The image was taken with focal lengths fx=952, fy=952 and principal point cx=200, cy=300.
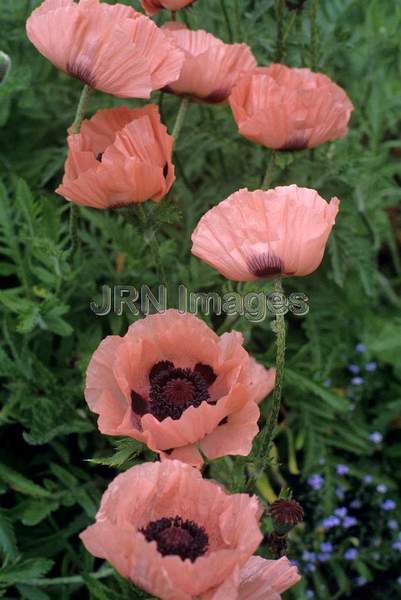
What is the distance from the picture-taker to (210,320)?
2090 mm

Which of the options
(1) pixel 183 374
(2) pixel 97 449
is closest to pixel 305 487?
(2) pixel 97 449

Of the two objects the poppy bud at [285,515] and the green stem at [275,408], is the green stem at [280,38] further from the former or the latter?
the poppy bud at [285,515]

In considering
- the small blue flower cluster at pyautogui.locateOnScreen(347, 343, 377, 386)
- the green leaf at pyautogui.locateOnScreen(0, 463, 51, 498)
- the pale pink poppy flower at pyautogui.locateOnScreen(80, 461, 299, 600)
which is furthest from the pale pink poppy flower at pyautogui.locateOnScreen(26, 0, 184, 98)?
the small blue flower cluster at pyautogui.locateOnScreen(347, 343, 377, 386)

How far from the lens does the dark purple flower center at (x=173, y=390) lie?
153cm

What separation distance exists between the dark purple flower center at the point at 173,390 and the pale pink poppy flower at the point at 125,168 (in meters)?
0.29

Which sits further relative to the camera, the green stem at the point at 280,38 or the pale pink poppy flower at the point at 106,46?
the green stem at the point at 280,38

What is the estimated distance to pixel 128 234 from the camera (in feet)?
7.30

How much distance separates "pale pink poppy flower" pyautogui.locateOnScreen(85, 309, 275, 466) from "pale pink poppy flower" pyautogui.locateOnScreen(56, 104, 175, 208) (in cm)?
22

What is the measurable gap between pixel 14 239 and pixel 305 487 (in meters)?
0.94

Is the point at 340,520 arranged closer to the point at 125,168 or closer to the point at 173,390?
the point at 173,390

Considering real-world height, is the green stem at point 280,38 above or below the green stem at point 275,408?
above

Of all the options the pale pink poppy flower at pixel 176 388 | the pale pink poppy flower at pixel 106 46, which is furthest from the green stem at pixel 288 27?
the pale pink poppy flower at pixel 176 388

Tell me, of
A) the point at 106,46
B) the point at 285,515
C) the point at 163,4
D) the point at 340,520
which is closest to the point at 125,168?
the point at 106,46

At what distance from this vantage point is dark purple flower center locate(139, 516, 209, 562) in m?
1.25
